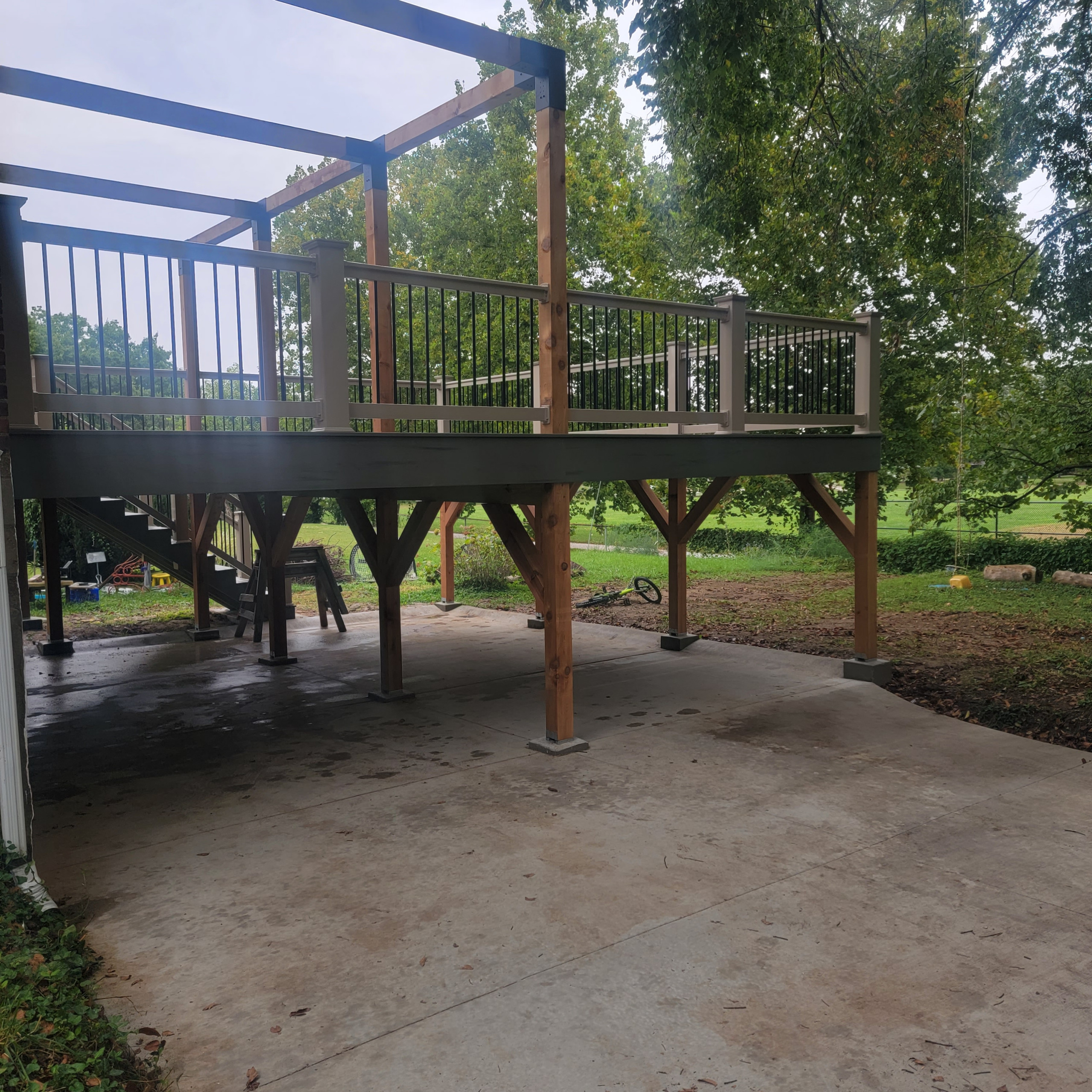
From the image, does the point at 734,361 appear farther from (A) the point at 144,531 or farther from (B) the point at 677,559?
(A) the point at 144,531

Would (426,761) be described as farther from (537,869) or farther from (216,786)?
(537,869)

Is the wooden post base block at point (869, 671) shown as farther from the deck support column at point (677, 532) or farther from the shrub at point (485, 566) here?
the shrub at point (485, 566)

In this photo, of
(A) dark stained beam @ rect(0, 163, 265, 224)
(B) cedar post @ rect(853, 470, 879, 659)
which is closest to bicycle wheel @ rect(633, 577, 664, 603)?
(B) cedar post @ rect(853, 470, 879, 659)

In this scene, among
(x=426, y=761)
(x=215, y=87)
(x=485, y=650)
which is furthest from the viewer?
(x=215, y=87)

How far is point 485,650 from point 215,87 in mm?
26637

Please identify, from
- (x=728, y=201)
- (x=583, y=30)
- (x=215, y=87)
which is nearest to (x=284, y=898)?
(x=728, y=201)

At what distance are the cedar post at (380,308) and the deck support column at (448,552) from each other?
14.2ft

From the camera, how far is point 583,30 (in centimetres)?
2323

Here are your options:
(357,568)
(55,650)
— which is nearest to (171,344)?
(55,650)

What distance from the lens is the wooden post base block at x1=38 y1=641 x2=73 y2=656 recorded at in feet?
33.1

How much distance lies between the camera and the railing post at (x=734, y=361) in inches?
284

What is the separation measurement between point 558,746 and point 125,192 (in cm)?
620

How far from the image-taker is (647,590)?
14555mm

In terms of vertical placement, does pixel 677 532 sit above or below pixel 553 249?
below
